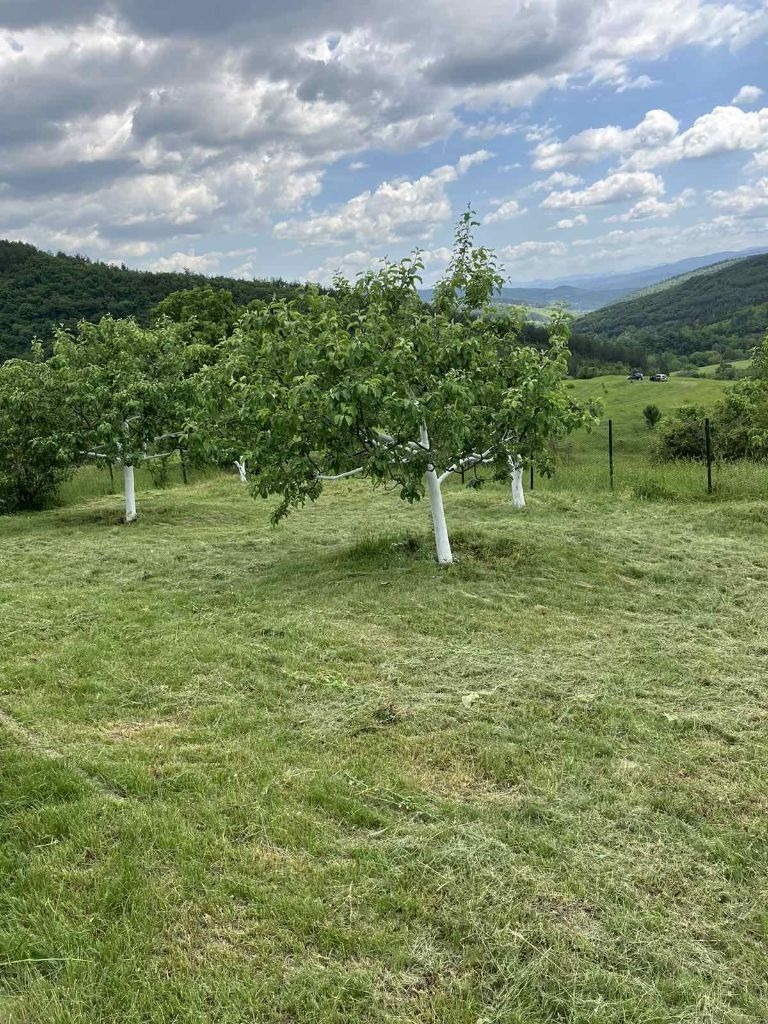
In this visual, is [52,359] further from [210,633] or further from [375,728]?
[375,728]

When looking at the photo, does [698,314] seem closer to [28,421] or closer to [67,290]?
[67,290]

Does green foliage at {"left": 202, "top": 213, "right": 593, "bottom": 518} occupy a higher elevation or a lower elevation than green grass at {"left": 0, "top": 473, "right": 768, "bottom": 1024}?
higher

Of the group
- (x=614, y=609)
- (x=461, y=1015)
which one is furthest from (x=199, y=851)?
(x=614, y=609)

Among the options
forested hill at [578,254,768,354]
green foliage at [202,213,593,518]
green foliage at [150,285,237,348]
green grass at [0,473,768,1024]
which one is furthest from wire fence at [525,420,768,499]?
forested hill at [578,254,768,354]

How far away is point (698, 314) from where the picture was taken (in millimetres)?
103062

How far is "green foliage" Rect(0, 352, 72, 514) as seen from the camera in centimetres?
1195

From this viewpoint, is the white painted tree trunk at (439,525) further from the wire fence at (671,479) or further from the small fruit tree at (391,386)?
the wire fence at (671,479)

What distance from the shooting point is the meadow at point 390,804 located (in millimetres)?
2188

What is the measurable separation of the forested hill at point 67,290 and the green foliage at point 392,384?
28.9 m

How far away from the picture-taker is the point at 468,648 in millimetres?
5359

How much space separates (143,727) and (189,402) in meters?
9.28

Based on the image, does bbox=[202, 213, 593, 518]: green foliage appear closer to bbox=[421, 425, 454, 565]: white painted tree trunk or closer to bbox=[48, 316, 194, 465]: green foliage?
bbox=[421, 425, 454, 565]: white painted tree trunk

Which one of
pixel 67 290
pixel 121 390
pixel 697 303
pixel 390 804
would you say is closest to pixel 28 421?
pixel 121 390

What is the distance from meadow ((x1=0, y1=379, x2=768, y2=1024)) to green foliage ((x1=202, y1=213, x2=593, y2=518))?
4.84 feet
